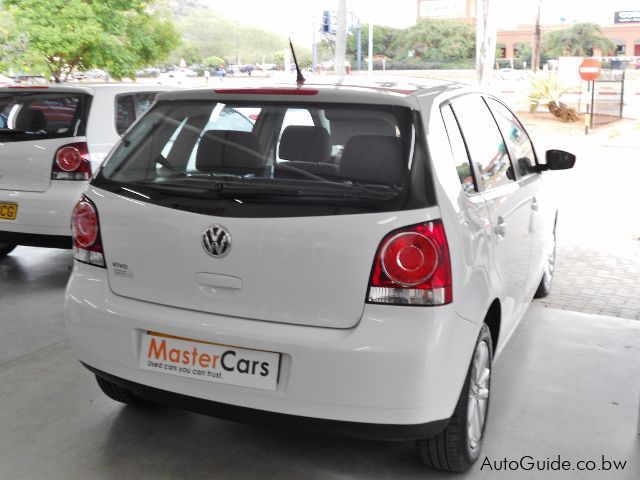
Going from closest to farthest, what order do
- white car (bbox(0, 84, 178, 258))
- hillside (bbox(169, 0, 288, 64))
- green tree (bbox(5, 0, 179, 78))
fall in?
white car (bbox(0, 84, 178, 258)) → green tree (bbox(5, 0, 179, 78)) → hillside (bbox(169, 0, 288, 64))

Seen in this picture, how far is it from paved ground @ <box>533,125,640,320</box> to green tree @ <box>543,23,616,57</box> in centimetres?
5989

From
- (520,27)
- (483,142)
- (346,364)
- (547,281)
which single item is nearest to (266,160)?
(346,364)

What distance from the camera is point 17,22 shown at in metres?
12.1

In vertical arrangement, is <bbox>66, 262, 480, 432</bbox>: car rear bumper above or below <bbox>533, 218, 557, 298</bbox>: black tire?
above

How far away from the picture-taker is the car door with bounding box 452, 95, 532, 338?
10.4 ft

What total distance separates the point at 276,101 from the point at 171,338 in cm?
93

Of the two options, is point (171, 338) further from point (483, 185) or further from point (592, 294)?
point (592, 294)

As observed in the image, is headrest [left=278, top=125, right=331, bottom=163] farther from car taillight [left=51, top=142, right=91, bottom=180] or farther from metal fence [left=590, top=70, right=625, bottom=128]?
metal fence [left=590, top=70, right=625, bottom=128]

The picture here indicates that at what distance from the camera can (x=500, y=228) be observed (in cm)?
321

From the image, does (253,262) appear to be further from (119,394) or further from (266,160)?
(119,394)

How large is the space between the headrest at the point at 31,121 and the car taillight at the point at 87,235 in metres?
2.95

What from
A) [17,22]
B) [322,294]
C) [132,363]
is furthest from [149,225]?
[17,22]

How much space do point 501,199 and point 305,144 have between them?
0.93m

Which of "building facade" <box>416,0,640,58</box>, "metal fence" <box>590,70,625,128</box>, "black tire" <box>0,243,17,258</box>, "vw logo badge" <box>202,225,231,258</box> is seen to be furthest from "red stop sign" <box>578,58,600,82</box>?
"building facade" <box>416,0,640,58</box>
